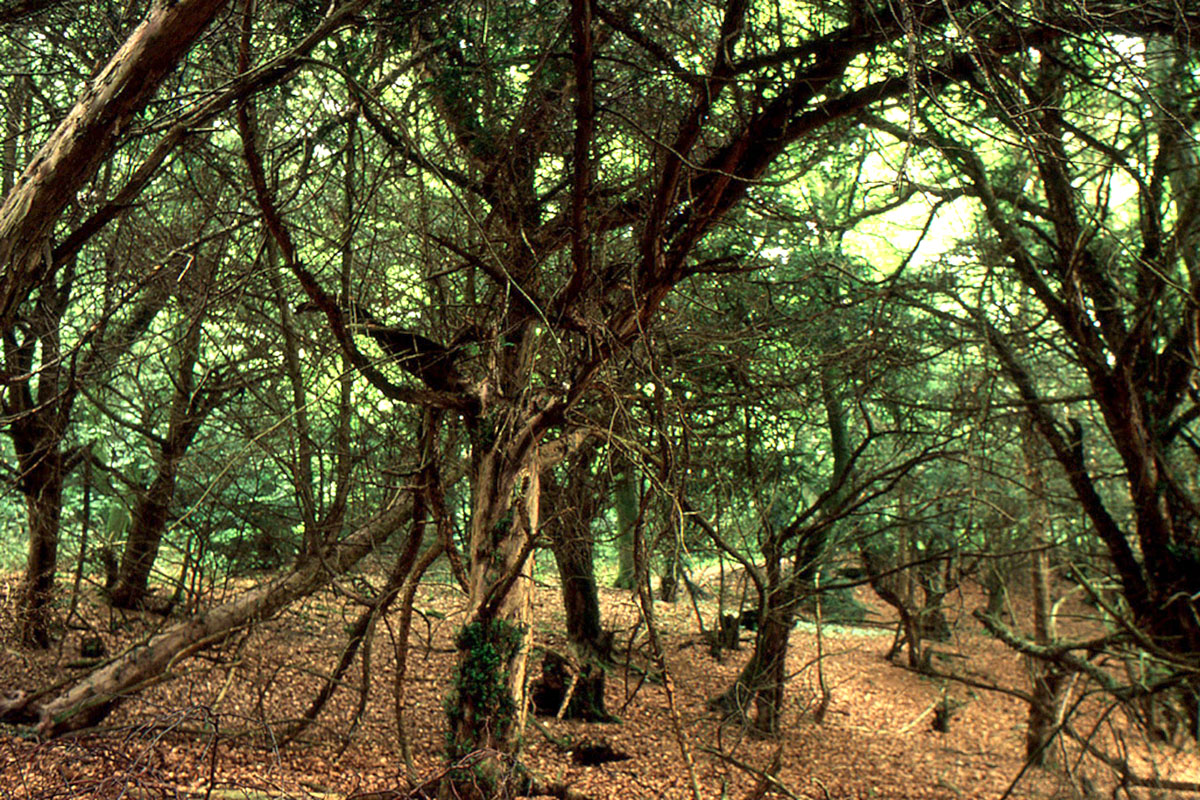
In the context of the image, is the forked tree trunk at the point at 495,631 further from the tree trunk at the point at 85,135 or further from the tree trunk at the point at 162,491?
the tree trunk at the point at 162,491

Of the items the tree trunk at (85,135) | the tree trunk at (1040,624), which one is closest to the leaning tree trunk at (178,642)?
the tree trunk at (85,135)

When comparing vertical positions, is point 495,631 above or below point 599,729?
above

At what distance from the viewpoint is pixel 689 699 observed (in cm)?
913

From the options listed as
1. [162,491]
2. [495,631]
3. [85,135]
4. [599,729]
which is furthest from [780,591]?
[85,135]

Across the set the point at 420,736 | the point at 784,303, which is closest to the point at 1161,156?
the point at 784,303

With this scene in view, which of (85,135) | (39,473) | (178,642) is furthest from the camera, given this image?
(39,473)

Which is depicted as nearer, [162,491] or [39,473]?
[39,473]

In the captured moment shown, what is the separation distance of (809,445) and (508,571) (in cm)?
854

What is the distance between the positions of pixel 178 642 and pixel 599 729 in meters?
3.91

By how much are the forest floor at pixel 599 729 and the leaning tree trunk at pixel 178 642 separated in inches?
6.8

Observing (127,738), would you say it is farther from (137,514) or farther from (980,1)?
(137,514)

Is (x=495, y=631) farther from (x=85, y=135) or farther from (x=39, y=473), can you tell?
(x=39, y=473)

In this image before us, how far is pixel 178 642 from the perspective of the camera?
588 centimetres

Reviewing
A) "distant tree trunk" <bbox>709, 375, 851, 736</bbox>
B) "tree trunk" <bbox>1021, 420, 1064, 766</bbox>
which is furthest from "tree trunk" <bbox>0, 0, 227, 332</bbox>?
"tree trunk" <bbox>1021, 420, 1064, 766</bbox>
